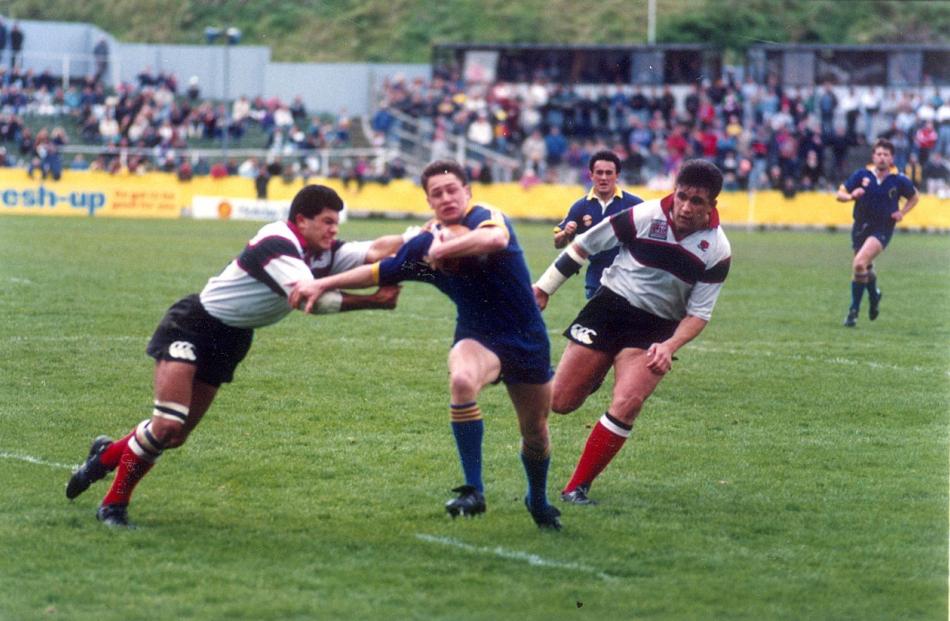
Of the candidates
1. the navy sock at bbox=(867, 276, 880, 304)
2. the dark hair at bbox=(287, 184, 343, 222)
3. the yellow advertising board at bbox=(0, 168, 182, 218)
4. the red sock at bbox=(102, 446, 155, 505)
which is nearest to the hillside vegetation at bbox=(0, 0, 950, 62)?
the yellow advertising board at bbox=(0, 168, 182, 218)

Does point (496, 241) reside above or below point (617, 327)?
above

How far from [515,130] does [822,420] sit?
32926 millimetres

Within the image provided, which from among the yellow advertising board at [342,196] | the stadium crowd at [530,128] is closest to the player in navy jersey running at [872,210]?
the yellow advertising board at [342,196]

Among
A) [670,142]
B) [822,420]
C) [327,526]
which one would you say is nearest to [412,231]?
[327,526]

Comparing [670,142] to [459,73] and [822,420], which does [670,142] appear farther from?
[822,420]

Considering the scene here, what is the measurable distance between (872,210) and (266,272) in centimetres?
1253

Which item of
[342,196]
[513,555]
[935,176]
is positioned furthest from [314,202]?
[935,176]

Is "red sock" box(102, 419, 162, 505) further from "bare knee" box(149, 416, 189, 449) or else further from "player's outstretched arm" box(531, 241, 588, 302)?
"player's outstretched arm" box(531, 241, 588, 302)

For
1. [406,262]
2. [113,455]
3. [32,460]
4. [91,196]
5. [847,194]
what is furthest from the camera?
[91,196]

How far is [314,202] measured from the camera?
7070 mm

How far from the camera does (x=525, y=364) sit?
7312 mm

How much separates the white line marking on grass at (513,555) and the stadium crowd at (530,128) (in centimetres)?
3200

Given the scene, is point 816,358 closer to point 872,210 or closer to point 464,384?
point 872,210

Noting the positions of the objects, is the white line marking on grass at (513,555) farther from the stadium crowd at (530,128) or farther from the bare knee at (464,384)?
the stadium crowd at (530,128)
